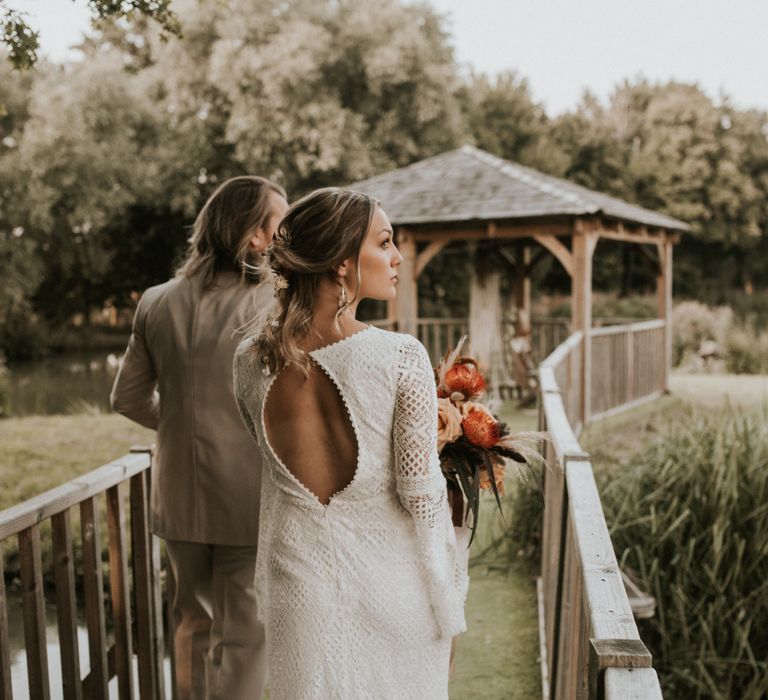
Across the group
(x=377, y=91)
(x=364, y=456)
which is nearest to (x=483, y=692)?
(x=364, y=456)

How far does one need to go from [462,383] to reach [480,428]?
0.52 feet

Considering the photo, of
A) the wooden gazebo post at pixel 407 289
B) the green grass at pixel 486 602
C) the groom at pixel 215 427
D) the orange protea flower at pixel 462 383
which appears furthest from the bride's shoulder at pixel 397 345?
the wooden gazebo post at pixel 407 289

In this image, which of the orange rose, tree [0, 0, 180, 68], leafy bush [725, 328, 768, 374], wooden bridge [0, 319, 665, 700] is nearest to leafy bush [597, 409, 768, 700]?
wooden bridge [0, 319, 665, 700]

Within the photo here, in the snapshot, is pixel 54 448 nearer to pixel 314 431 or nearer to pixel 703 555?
pixel 703 555

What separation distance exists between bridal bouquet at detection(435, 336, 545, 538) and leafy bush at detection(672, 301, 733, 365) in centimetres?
2161

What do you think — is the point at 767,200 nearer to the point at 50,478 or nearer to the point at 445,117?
the point at 445,117

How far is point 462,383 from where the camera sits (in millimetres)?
2420

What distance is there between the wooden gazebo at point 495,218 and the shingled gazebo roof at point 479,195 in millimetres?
14

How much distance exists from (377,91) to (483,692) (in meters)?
19.5

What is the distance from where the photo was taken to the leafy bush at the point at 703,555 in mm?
5113

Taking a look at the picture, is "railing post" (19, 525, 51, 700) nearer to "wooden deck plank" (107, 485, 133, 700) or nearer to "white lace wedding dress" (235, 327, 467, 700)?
"wooden deck plank" (107, 485, 133, 700)

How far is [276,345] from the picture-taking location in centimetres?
197

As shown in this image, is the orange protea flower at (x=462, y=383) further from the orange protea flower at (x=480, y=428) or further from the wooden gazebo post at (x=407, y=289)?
the wooden gazebo post at (x=407, y=289)

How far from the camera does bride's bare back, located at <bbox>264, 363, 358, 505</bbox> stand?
198cm
